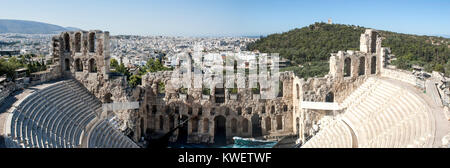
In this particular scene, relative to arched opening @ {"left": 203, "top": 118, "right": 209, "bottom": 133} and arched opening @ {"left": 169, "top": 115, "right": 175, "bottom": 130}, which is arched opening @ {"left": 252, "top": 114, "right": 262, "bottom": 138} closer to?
arched opening @ {"left": 203, "top": 118, "right": 209, "bottom": 133}

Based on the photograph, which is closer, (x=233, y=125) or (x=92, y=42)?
(x=92, y=42)

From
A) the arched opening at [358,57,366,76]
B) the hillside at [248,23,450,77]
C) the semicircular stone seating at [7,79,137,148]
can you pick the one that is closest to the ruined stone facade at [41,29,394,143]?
the arched opening at [358,57,366,76]

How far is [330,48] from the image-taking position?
5138 centimetres

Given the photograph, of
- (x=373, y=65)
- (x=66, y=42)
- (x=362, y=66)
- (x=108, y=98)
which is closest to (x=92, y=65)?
(x=66, y=42)

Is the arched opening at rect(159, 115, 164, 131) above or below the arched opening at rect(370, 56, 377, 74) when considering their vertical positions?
below

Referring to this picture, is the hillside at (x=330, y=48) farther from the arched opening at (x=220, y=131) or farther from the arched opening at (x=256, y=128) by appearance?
the arched opening at (x=220, y=131)

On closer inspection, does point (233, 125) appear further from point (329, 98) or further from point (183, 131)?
point (329, 98)

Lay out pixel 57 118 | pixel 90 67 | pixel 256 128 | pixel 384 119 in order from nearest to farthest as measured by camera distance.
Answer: pixel 57 118 < pixel 384 119 < pixel 90 67 < pixel 256 128

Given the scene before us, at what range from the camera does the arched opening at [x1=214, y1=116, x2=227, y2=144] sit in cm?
2433

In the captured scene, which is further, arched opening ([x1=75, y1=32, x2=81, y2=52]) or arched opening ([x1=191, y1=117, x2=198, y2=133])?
arched opening ([x1=191, y1=117, x2=198, y2=133])

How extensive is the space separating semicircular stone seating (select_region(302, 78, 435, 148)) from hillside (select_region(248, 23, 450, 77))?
20078mm

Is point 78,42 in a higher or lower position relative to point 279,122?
higher

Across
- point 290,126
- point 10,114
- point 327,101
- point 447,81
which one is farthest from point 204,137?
point 447,81

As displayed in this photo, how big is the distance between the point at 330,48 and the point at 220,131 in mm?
31545
